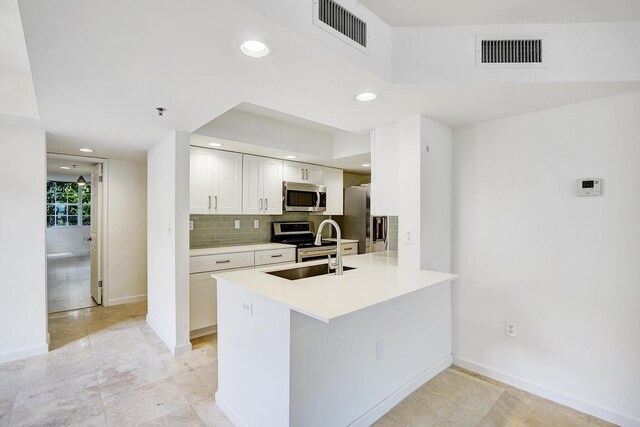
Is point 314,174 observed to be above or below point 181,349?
above

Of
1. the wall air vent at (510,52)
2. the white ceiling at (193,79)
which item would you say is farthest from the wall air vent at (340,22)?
the wall air vent at (510,52)

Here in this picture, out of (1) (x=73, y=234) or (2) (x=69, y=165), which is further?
(1) (x=73, y=234)

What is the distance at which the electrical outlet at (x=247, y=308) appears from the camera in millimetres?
1852

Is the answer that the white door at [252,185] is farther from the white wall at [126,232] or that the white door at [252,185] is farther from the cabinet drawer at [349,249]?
the white wall at [126,232]

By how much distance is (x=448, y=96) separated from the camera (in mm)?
2059

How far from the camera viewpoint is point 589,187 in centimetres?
209

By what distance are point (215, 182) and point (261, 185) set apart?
2.07 feet

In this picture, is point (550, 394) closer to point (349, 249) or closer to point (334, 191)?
point (349, 249)

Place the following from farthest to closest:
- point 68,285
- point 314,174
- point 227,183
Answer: point 68,285
point 314,174
point 227,183

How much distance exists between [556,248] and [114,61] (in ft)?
9.97

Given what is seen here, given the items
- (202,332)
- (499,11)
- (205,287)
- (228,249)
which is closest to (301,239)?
(228,249)

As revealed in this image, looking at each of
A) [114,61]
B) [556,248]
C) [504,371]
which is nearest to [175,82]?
[114,61]

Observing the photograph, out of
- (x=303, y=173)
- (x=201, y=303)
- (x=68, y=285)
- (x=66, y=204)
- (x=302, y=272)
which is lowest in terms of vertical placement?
(x=68, y=285)

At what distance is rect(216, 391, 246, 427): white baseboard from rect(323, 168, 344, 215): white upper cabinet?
10.4 ft
